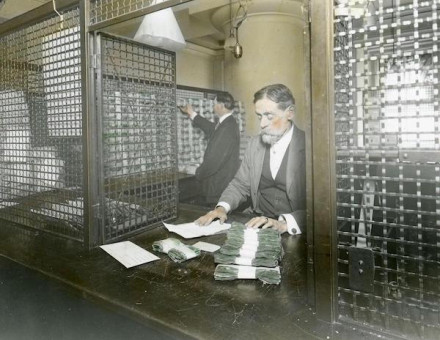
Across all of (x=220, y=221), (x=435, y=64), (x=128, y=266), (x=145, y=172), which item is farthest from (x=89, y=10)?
(x=435, y=64)

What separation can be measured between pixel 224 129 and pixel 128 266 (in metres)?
2.68

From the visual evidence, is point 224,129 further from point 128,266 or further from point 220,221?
point 128,266

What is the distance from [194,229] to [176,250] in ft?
1.17

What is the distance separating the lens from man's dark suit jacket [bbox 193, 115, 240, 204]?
3.72m

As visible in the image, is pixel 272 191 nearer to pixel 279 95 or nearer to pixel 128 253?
pixel 279 95

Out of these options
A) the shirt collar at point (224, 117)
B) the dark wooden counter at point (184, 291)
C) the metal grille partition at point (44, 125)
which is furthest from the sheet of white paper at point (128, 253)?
the shirt collar at point (224, 117)

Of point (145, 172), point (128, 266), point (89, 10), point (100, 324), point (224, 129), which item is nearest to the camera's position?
point (100, 324)

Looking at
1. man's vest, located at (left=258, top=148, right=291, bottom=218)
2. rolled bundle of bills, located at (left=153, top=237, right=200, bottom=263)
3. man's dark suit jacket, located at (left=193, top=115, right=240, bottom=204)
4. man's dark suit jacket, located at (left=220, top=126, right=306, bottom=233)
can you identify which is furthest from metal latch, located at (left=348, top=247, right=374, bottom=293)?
man's dark suit jacket, located at (left=193, top=115, right=240, bottom=204)

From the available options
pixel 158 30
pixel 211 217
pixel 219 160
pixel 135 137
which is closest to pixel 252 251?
pixel 211 217

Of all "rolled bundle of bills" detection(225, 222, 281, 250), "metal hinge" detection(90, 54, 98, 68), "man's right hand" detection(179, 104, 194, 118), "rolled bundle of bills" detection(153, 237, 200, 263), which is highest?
"man's right hand" detection(179, 104, 194, 118)

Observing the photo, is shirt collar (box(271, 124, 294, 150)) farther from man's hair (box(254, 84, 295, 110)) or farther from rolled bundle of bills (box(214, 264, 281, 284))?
rolled bundle of bills (box(214, 264, 281, 284))

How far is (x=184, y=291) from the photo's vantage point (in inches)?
40.3

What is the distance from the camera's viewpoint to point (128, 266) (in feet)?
3.92

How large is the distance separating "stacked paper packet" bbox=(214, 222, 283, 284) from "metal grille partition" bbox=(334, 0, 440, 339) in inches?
10.2
